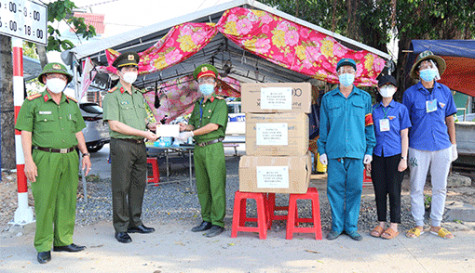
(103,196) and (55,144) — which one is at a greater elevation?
(55,144)

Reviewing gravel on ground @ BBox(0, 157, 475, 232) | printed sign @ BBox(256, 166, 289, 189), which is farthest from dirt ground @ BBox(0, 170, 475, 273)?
printed sign @ BBox(256, 166, 289, 189)

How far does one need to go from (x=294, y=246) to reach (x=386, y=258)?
88cm

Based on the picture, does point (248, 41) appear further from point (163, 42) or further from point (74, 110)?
point (74, 110)

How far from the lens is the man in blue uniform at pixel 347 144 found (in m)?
3.93

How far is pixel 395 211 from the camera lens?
4043mm

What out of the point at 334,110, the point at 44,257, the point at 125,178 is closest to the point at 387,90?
the point at 334,110

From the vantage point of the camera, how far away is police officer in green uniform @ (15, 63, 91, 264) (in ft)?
11.3

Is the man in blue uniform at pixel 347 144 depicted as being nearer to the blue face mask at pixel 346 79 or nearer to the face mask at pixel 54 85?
the blue face mask at pixel 346 79

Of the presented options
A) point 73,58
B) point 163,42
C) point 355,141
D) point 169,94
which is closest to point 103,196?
point 73,58

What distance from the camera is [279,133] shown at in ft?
13.1

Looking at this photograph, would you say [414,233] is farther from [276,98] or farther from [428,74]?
[276,98]

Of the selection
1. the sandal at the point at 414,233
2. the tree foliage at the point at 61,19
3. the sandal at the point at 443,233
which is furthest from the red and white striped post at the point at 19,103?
the sandal at the point at 443,233

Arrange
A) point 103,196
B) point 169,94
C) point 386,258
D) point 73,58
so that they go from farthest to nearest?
point 169,94, point 103,196, point 73,58, point 386,258

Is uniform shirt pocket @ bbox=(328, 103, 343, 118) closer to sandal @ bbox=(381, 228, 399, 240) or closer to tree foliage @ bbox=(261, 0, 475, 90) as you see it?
sandal @ bbox=(381, 228, 399, 240)
